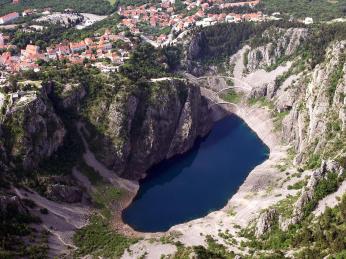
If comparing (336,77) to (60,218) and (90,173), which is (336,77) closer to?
(90,173)

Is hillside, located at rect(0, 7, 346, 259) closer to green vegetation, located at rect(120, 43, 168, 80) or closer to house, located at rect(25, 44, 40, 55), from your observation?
green vegetation, located at rect(120, 43, 168, 80)

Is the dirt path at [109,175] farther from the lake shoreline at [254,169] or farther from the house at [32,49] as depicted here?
the house at [32,49]

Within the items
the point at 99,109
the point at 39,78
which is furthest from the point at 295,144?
the point at 39,78

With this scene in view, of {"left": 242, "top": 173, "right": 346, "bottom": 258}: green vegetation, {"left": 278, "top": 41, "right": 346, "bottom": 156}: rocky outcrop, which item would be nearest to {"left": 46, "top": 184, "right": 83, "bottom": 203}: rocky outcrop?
{"left": 242, "top": 173, "right": 346, "bottom": 258}: green vegetation

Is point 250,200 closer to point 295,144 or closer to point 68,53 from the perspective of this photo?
point 295,144

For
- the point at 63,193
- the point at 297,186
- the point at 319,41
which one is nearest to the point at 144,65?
the point at 319,41

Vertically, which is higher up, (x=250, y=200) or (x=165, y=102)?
(x=165, y=102)
